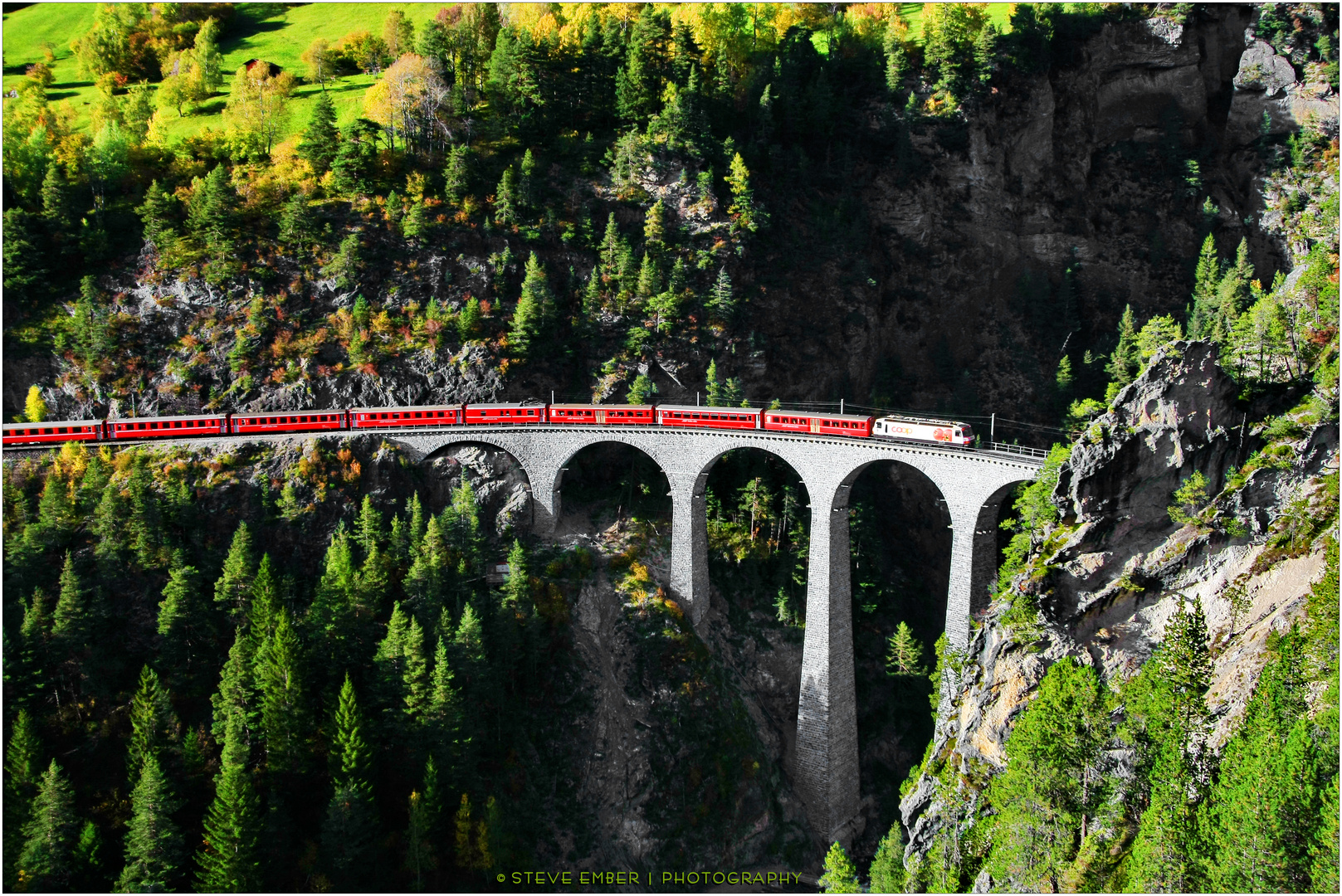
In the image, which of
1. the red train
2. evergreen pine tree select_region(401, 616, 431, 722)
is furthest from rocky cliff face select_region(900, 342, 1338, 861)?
evergreen pine tree select_region(401, 616, 431, 722)

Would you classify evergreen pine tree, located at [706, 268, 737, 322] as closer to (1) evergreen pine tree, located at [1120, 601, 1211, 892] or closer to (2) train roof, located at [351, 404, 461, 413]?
(2) train roof, located at [351, 404, 461, 413]

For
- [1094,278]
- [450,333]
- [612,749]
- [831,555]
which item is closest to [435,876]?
[612,749]

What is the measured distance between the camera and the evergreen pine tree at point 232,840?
140 feet

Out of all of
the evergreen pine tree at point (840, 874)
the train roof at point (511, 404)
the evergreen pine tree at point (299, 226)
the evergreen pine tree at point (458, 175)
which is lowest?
the evergreen pine tree at point (840, 874)

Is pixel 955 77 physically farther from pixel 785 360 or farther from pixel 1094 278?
pixel 785 360

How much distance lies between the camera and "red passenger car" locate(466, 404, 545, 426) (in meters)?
66.1

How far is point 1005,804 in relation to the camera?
125 ft

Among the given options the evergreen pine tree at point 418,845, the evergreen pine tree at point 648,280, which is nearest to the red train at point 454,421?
the evergreen pine tree at point 648,280

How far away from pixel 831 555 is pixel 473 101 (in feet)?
167

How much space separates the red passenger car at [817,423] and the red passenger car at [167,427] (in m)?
35.8

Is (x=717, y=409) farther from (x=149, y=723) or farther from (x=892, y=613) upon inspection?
(x=149, y=723)

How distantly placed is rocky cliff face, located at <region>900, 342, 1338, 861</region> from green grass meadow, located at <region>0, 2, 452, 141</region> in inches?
2662

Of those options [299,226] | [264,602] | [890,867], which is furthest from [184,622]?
[890,867]

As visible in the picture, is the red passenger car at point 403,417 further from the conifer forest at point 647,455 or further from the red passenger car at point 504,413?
the conifer forest at point 647,455
